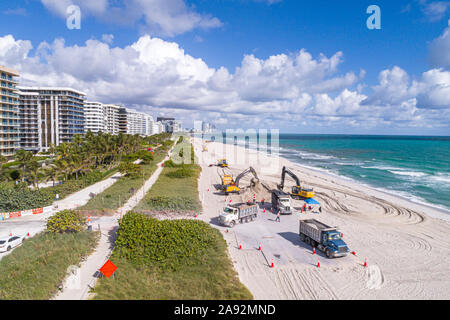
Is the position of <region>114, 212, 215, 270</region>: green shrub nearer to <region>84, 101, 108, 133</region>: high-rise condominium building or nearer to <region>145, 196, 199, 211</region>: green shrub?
<region>145, 196, 199, 211</region>: green shrub

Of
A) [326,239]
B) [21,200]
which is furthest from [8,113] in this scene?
[326,239]

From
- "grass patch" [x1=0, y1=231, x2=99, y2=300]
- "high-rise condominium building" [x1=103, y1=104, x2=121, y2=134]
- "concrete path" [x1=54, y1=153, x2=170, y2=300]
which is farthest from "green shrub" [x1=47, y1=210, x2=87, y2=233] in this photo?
"high-rise condominium building" [x1=103, y1=104, x2=121, y2=134]

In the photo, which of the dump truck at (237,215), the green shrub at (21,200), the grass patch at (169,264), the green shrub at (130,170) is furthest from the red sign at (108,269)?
the green shrub at (130,170)

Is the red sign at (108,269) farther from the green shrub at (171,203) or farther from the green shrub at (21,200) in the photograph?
the green shrub at (21,200)

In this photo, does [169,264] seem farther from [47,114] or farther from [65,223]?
[47,114]

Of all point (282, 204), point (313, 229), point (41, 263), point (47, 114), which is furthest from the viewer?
point (47, 114)
